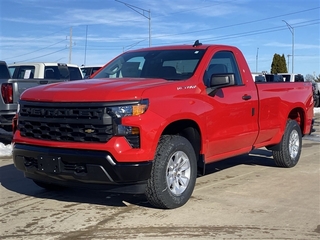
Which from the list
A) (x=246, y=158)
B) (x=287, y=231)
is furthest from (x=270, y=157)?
(x=287, y=231)

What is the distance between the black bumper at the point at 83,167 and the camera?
484 centimetres

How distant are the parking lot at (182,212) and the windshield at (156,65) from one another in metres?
1.57

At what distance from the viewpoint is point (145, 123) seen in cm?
492

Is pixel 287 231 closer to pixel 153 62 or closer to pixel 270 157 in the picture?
pixel 153 62

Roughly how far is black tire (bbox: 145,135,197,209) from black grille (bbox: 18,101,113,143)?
0.66m

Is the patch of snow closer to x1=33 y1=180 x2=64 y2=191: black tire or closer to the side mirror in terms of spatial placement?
x1=33 y1=180 x2=64 y2=191: black tire

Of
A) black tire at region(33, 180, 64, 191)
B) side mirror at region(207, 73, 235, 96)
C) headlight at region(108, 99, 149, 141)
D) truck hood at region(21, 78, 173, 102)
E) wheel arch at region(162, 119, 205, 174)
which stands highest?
side mirror at region(207, 73, 235, 96)

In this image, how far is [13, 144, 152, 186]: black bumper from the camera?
4.84m

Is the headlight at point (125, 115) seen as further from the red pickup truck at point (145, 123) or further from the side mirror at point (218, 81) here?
the side mirror at point (218, 81)

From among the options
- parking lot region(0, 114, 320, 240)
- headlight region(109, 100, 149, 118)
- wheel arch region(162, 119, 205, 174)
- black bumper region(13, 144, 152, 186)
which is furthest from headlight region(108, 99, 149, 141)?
parking lot region(0, 114, 320, 240)

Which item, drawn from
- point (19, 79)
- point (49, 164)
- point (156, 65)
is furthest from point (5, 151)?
point (49, 164)

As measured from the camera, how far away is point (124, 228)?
473 cm

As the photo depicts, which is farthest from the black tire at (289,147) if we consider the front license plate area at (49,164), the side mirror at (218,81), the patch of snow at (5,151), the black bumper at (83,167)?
the patch of snow at (5,151)

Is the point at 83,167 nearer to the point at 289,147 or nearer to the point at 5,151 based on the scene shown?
the point at 289,147
